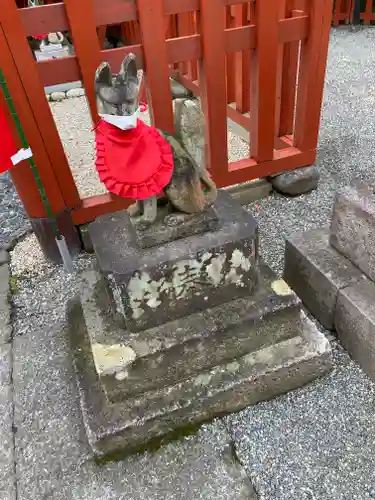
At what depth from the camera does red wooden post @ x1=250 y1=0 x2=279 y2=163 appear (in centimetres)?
238

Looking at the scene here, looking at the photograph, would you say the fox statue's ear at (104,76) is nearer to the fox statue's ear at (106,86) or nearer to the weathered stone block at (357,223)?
the fox statue's ear at (106,86)

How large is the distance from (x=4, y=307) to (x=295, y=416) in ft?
5.37

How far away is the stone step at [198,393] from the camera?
1659 millimetres

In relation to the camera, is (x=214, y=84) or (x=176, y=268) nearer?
(x=176, y=268)

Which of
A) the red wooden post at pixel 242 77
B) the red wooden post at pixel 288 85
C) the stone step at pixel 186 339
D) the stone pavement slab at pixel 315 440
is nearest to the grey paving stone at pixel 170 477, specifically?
the stone pavement slab at pixel 315 440

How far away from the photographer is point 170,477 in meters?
1.62

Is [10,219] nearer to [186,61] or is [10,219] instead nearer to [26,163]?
Result: [26,163]

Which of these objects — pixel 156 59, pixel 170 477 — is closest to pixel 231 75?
pixel 156 59

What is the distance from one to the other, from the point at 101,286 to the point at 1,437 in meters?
0.75

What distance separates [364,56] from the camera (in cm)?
530

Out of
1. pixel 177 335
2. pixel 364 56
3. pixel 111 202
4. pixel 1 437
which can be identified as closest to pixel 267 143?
pixel 111 202

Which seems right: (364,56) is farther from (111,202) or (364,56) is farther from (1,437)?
(1,437)

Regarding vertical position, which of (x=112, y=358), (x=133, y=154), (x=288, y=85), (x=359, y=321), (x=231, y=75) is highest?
(x=133, y=154)

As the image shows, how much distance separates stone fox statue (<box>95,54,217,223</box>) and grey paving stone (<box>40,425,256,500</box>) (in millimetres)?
925
